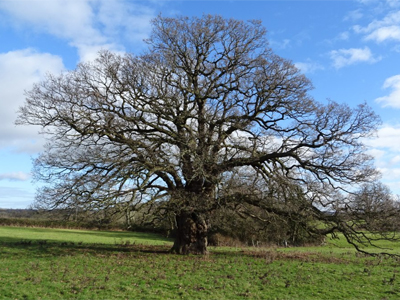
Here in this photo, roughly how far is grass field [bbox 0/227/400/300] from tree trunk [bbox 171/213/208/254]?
3.96 ft

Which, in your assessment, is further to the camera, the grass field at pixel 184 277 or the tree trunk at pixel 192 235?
the tree trunk at pixel 192 235

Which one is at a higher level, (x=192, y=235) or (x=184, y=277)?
(x=192, y=235)

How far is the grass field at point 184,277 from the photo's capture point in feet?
33.7

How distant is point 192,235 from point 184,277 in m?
6.37

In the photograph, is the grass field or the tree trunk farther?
the tree trunk

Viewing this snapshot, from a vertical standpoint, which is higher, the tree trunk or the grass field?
the tree trunk

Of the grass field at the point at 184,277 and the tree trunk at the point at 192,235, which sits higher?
the tree trunk at the point at 192,235

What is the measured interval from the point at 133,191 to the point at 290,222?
852 centimetres

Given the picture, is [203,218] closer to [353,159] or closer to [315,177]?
[315,177]

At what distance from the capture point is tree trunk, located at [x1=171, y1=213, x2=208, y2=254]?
18.6 meters

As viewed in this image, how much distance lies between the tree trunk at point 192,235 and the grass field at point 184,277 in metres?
1.21

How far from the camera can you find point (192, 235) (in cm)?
1875

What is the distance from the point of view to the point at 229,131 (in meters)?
18.9

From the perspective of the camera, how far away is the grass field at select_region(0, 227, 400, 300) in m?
10.3
